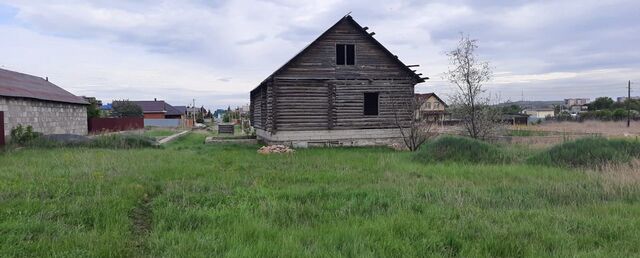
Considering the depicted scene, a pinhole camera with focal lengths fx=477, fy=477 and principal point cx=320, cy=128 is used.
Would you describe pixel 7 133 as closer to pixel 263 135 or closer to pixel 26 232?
pixel 263 135

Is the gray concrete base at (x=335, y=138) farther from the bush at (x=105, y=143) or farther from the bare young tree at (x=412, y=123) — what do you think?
the bush at (x=105, y=143)

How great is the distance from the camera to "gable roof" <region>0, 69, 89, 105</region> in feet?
68.2

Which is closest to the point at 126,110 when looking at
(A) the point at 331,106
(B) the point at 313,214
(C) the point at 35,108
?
(C) the point at 35,108

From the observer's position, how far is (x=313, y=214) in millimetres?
6418

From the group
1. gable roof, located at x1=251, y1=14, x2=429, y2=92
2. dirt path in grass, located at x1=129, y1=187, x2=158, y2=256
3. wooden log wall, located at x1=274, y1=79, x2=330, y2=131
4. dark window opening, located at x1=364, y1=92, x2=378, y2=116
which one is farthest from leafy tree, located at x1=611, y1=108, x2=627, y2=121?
dirt path in grass, located at x1=129, y1=187, x2=158, y2=256

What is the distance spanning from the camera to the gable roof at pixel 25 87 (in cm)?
2080

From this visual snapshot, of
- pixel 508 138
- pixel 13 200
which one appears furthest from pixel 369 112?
pixel 13 200

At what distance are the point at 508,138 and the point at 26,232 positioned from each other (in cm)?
2170

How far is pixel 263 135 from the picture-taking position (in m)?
23.5

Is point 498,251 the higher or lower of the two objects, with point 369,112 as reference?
lower

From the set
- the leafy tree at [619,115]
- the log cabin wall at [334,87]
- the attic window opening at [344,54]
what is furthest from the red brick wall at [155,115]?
the leafy tree at [619,115]

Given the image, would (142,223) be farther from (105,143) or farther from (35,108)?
(35,108)

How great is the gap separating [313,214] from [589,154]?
936 cm

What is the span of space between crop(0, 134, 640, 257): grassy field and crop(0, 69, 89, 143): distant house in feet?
36.3
